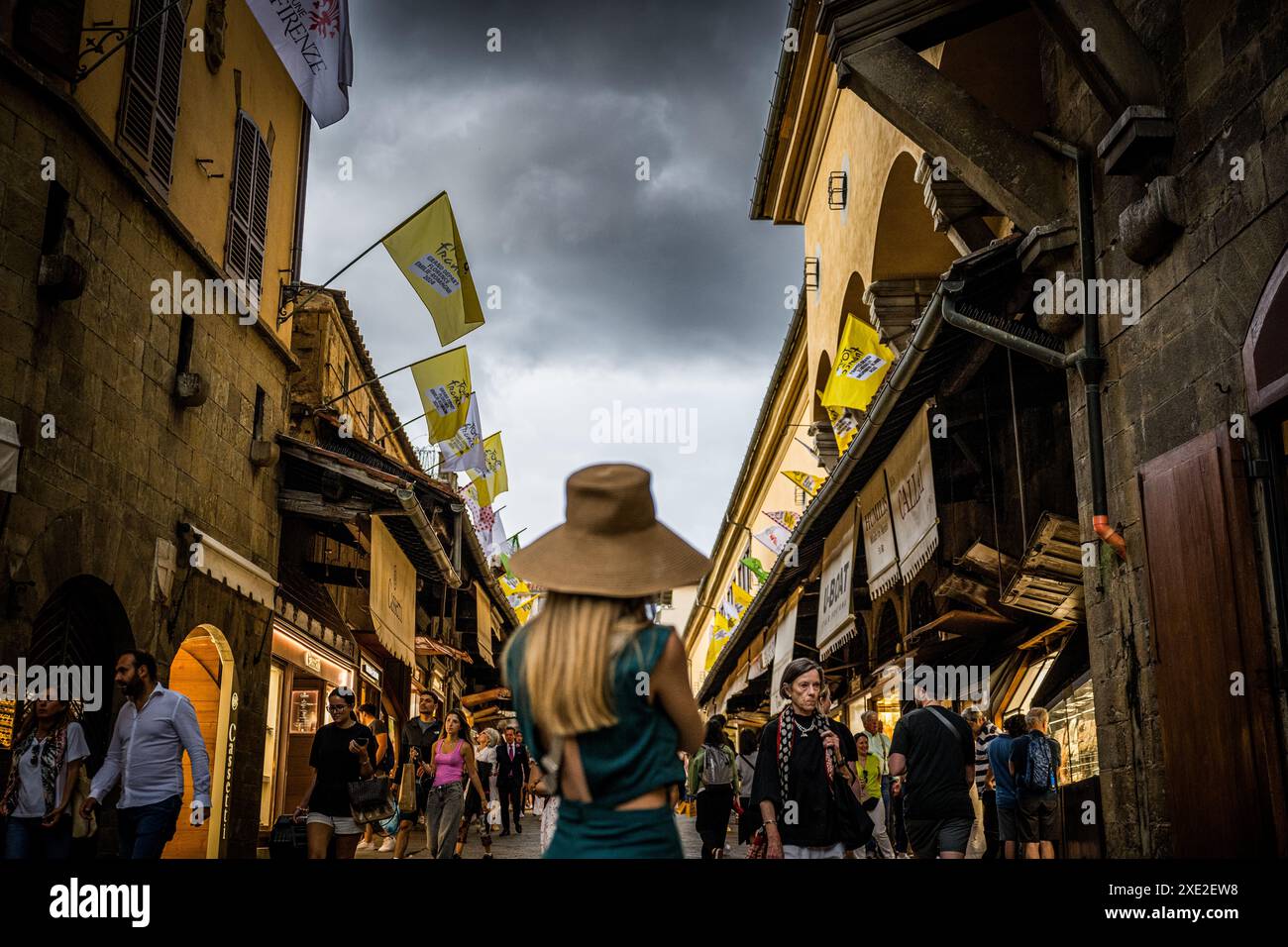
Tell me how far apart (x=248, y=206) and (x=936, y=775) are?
10298mm

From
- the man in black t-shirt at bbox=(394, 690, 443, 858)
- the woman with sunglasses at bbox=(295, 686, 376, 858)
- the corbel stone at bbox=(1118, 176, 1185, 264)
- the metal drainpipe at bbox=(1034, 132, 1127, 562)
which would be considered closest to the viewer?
the corbel stone at bbox=(1118, 176, 1185, 264)

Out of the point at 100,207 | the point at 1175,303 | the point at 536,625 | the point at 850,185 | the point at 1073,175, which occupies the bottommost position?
the point at 536,625

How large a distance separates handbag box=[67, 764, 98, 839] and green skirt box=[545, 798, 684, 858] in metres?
5.92

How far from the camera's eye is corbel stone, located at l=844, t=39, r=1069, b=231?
8445 millimetres

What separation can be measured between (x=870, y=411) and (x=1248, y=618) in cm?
518

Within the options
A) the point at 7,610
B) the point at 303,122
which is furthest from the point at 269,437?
the point at 7,610

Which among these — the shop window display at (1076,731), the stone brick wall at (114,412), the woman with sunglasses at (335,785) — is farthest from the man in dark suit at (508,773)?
the woman with sunglasses at (335,785)

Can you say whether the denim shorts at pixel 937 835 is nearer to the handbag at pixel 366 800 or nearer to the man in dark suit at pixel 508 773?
the handbag at pixel 366 800

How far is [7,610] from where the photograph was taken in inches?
339

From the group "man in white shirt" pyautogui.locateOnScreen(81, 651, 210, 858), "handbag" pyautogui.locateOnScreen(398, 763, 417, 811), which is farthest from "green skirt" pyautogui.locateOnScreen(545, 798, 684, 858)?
"handbag" pyautogui.locateOnScreen(398, 763, 417, 811)

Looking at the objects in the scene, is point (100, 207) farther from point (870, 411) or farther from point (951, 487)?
point (951, 487)

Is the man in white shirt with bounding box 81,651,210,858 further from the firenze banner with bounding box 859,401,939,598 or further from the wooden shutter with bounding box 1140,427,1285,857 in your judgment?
the firenze banner with bounding box 859,401,939,598

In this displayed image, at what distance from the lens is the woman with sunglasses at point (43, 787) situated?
7.46 metres

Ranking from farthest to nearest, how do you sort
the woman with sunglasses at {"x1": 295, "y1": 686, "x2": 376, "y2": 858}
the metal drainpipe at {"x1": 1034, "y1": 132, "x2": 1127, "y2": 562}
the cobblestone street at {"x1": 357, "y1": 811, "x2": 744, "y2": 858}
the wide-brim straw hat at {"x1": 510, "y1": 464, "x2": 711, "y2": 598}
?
the cobblestone street at {"x1": 357, "y1": 811, "x2": 744, "y2": 858}, the woman with sunglasses at {"x1": 295, "y1": 686, "x2": 376, "y2": 858}, the metal drainpipe at {"x1": 1034, "y1": 132, "x2": 1127, "y2": 562}, the wide-brim straw hat at {"x1": 510, "y1": 464, "x2": 711, "y2": 598}
